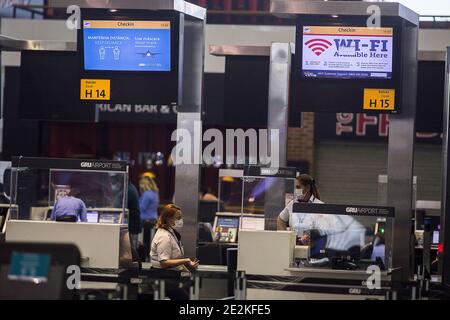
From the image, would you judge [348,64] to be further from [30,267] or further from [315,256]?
[30,267]

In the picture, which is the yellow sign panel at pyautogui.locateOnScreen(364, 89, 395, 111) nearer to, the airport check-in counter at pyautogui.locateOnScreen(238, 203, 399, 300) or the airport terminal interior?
the airport terminal interior

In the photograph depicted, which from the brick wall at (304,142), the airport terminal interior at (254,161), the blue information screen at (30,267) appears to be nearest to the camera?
the blue information screen at (30,267)

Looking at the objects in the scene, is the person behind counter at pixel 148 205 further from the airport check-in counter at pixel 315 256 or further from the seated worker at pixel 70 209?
the airport check-in counter at pixel 315 256

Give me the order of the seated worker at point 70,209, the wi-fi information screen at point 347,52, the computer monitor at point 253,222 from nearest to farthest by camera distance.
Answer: the seated worker at point 70,209 < the wi-fi information screen at point 347,52 < the computer monitor at point 253,222

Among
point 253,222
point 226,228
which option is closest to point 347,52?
point 253,222

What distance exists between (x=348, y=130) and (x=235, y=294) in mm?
13017

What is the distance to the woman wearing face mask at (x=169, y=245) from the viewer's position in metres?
10.5

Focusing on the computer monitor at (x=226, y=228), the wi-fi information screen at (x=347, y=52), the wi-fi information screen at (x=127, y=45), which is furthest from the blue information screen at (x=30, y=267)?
the computer monitor at (x=226, y=228)

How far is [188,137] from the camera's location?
11.4 metres

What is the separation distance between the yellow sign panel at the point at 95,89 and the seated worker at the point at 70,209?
107 centimetres

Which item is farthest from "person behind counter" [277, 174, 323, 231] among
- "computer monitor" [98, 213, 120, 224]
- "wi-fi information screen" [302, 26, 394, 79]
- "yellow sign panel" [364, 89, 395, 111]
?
"computer monitor" [98, 213, 120, 224]

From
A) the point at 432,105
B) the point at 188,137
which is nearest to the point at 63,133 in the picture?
the point at 432,105

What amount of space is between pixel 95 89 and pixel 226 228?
507 centimetres

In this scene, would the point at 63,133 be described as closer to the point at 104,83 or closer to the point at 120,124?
the point at 120,124
